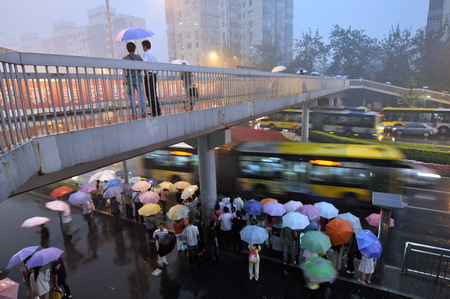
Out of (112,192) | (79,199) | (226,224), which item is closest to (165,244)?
(226,224)

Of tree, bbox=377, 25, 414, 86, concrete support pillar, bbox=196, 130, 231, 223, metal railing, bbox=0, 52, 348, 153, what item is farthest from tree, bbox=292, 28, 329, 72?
concrete support pillar, bbox=196, 130, 231, 223

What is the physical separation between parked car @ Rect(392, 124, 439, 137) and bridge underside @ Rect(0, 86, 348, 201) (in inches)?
1217

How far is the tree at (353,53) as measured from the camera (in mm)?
64625

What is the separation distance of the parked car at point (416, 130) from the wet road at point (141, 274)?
28.7m

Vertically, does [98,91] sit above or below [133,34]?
below

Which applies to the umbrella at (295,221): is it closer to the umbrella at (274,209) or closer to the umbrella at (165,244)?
the umbrella at (274,209)

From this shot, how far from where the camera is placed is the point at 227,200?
10773 mm

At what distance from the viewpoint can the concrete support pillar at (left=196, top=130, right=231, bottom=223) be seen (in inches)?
428

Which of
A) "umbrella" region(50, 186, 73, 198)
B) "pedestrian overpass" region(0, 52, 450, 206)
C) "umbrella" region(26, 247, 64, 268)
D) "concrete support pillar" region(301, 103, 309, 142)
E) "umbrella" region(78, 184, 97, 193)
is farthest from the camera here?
"concrete support pillar" region(301, 103, 309, 142)

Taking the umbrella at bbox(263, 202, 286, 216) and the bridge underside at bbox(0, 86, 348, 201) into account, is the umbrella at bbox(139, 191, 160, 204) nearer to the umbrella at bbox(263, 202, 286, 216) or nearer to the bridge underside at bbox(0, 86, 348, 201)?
the umbrella at bbox(263, 202, 286, 216)

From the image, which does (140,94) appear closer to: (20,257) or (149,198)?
(20,257)

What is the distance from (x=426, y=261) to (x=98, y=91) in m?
9.76

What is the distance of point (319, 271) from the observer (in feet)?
21.5

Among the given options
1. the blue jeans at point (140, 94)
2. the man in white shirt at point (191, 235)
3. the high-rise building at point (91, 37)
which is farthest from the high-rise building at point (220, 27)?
the blue jeans at point (140, 94)
